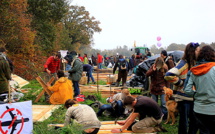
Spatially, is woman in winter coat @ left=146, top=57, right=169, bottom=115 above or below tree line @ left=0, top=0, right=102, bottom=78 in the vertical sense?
below

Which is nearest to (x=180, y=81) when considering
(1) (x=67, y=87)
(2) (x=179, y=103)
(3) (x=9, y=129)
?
(2) (x=179, y=103)

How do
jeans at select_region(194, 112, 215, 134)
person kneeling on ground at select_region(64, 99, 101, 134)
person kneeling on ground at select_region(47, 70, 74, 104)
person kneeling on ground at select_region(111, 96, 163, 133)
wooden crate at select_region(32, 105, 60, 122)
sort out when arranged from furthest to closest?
person kneeling on ground at select_region(47, 70, 74, 104) → wooden crate at select_region(32, 105, 60, 122) → person kneeling on ground at select_region(111, 96, 163, 133) → person kneeling on ground at select_region(64, 99, 101, 134) → jeans at select_region(194, 112, 215, 134)

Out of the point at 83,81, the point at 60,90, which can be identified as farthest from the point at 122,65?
the point at 60,90

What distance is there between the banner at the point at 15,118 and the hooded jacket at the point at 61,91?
12.9 ft

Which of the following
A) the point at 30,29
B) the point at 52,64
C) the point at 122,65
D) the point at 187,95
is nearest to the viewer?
the point at 187,95

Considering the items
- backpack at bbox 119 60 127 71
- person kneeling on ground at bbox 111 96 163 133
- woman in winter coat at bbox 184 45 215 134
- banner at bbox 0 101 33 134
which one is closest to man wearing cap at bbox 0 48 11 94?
banner at bbox 0 101 33 134

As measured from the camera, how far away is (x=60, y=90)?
8.59 metres

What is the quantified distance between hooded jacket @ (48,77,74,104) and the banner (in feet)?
12.9

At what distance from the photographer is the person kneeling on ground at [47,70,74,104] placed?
338 inches

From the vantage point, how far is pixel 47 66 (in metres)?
9.52

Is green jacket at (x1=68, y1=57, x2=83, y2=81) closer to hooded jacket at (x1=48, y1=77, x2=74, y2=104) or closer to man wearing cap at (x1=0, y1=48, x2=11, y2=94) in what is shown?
hooded jacket at (x1=48, y1=77, x2=74, y2=104)

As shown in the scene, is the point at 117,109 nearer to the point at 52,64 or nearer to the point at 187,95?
the point at 187,95

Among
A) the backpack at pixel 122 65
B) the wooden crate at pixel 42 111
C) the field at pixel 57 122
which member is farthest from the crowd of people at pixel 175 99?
the backpack at pixel 122 65

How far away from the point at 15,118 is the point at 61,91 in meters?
4.14
